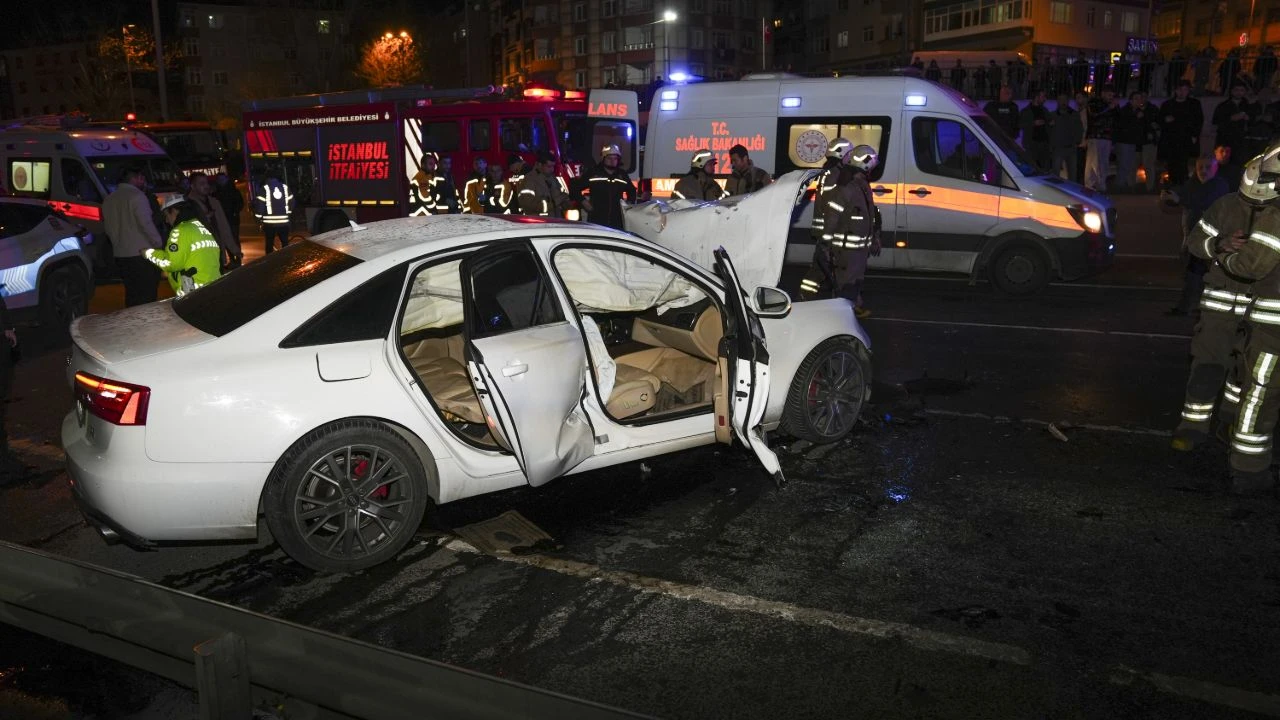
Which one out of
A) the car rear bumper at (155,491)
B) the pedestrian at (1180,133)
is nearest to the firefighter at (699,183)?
the car rear bumper at (155,491)

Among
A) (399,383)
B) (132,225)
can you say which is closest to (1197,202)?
(399,383)

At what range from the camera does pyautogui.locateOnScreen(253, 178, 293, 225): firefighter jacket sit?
15.1 meters

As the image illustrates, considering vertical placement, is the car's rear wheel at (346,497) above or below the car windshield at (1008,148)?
below

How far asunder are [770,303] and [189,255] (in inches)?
176

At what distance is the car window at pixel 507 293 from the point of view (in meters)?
4.77

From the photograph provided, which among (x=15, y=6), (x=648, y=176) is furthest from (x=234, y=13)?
A: (x=648, y=176)

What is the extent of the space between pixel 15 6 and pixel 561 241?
7240 cm

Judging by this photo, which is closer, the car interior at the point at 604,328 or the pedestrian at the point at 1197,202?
the car interior at the point at 604,328

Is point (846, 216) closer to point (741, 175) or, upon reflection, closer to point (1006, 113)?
point (741, 175)

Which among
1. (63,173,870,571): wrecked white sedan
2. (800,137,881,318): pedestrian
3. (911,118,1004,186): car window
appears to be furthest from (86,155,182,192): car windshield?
(63,173,870,571): wrecked white sedan

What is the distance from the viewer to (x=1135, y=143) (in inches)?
677

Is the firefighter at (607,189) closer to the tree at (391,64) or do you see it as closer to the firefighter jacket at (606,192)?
the firefighter jacket at (606,192)

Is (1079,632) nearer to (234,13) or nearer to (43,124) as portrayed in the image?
(43,124)

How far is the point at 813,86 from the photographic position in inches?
482
